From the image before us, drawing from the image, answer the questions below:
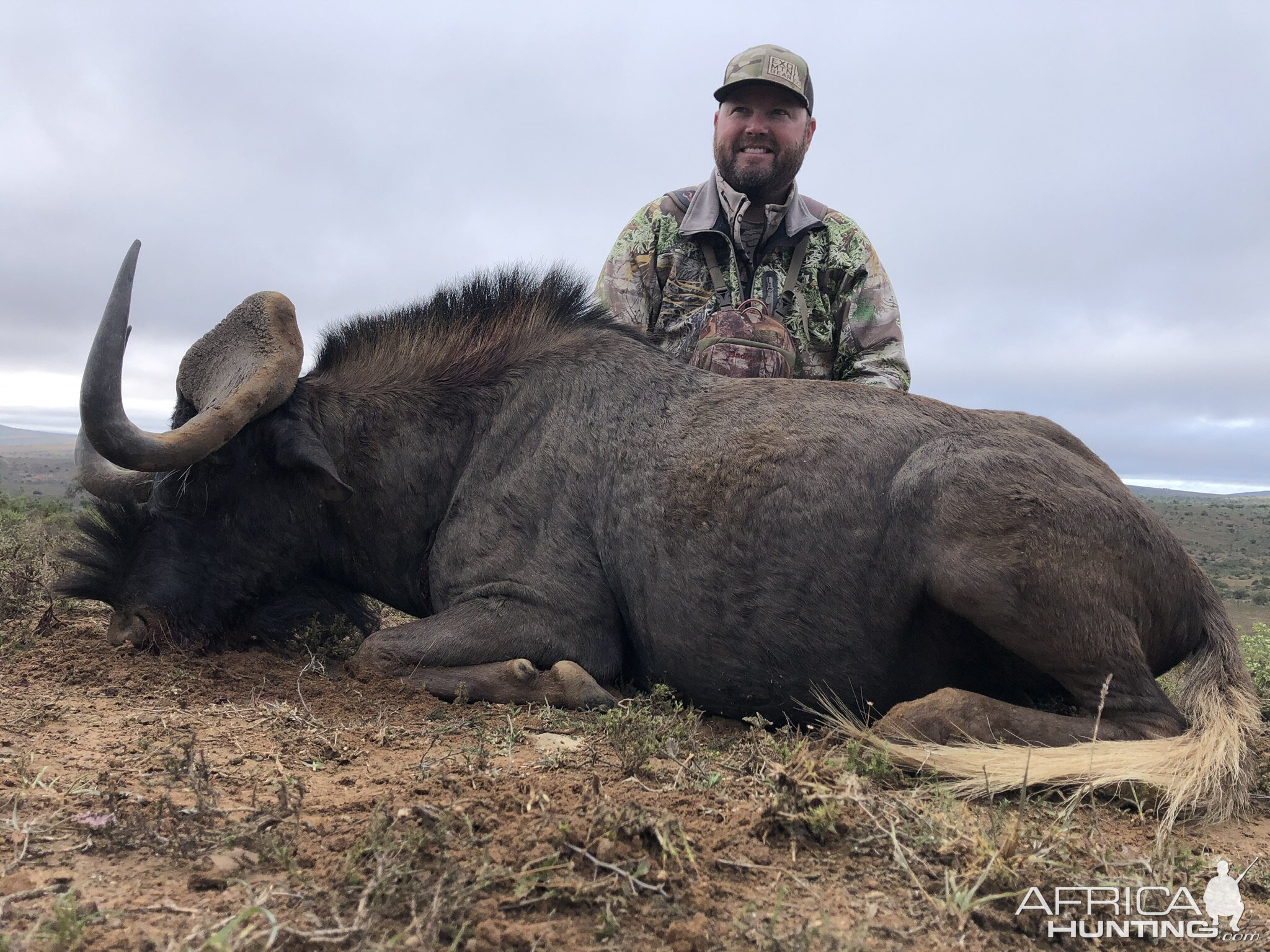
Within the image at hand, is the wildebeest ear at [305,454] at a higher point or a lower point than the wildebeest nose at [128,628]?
higher

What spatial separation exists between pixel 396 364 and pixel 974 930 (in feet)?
12.6

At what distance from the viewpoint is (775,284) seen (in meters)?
6.82

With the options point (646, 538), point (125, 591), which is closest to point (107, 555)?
point (125, 591)

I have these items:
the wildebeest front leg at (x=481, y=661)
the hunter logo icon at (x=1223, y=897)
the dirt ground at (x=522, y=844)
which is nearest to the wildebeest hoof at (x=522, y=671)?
the wildebeest front leg at (x=481, y=661)

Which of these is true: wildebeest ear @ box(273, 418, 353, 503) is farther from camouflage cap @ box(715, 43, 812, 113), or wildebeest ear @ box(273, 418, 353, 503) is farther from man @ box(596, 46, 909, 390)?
camouflage cap @ box(715, 43, 812, 113)

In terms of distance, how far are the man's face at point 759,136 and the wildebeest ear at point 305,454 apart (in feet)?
13.2

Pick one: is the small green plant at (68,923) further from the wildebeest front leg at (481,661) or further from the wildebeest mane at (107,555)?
the wildebeest mane at (107,555)

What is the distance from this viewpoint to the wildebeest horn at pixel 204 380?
3.56m

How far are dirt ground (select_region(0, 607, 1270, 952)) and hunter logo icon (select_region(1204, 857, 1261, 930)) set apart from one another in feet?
0.13

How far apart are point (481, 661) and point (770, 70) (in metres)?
4.94

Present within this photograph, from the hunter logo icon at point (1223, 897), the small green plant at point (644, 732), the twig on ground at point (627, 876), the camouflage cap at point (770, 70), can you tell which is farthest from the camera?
the camouflage cap at point (770, 70)

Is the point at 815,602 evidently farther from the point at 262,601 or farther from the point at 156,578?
the point at 156,578

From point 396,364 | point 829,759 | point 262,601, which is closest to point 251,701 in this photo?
point 262,601

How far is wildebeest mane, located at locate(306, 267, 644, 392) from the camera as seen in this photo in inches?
185
